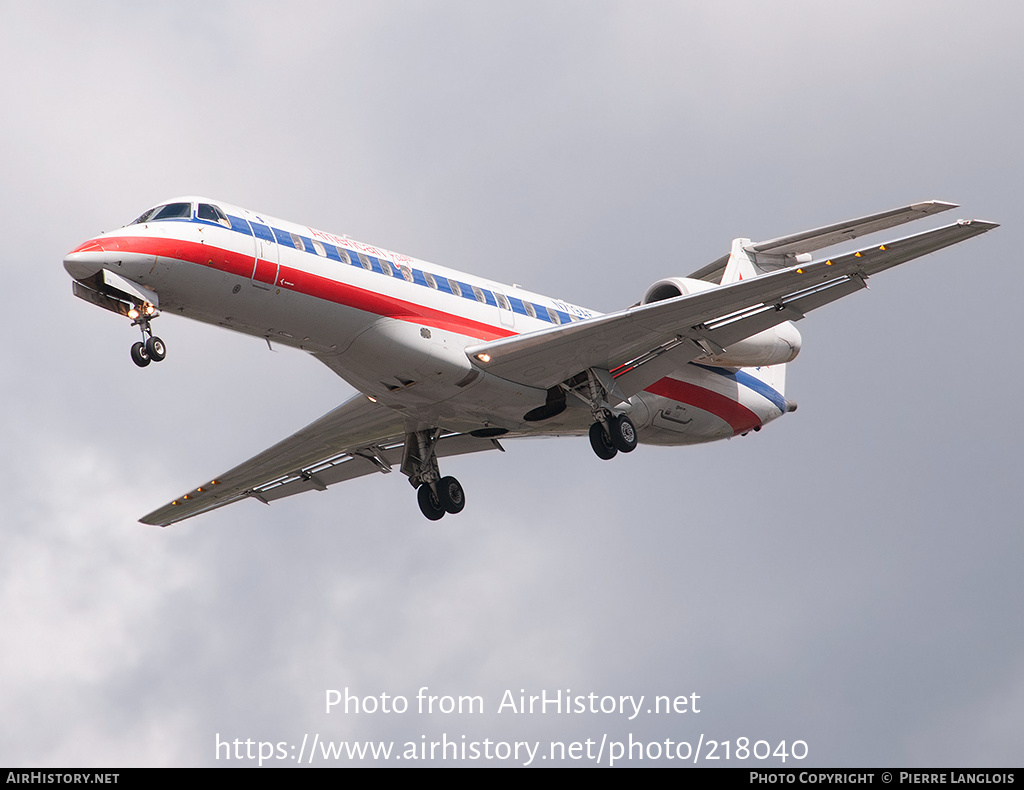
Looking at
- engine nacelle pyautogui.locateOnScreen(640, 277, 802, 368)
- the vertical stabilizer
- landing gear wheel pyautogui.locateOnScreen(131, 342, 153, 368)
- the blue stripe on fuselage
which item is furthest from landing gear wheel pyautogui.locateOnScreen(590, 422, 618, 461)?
landing gear wheel pyautogui.locateOnScreen(131, 342, 153, 368)

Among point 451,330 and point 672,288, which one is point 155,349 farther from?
point 672,288

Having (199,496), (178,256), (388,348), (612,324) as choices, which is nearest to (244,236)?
(178,256)

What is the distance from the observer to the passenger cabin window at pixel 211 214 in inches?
870

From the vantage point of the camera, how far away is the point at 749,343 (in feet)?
87.8

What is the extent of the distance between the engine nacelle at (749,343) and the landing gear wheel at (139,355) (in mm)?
9538

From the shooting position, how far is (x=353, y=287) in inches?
906

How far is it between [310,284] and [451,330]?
8.82 ft

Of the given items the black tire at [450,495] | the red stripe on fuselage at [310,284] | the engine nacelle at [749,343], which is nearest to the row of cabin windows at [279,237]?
the red stripe on fuselage at [310,284]

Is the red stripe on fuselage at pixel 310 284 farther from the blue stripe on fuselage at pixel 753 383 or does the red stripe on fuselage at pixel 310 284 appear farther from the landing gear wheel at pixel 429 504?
the blue stripe on fuselage at pixel 753 383

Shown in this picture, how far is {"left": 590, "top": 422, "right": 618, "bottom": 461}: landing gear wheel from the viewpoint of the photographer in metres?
25.3

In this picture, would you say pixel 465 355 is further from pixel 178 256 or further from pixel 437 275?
pixel 178 256

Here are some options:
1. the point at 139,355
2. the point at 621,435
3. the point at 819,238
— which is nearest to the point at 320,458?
the point at 621,435

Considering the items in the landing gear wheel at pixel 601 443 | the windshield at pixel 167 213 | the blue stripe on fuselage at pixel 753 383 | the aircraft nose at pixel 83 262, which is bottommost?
the aircraft nose at pixel 83 262
